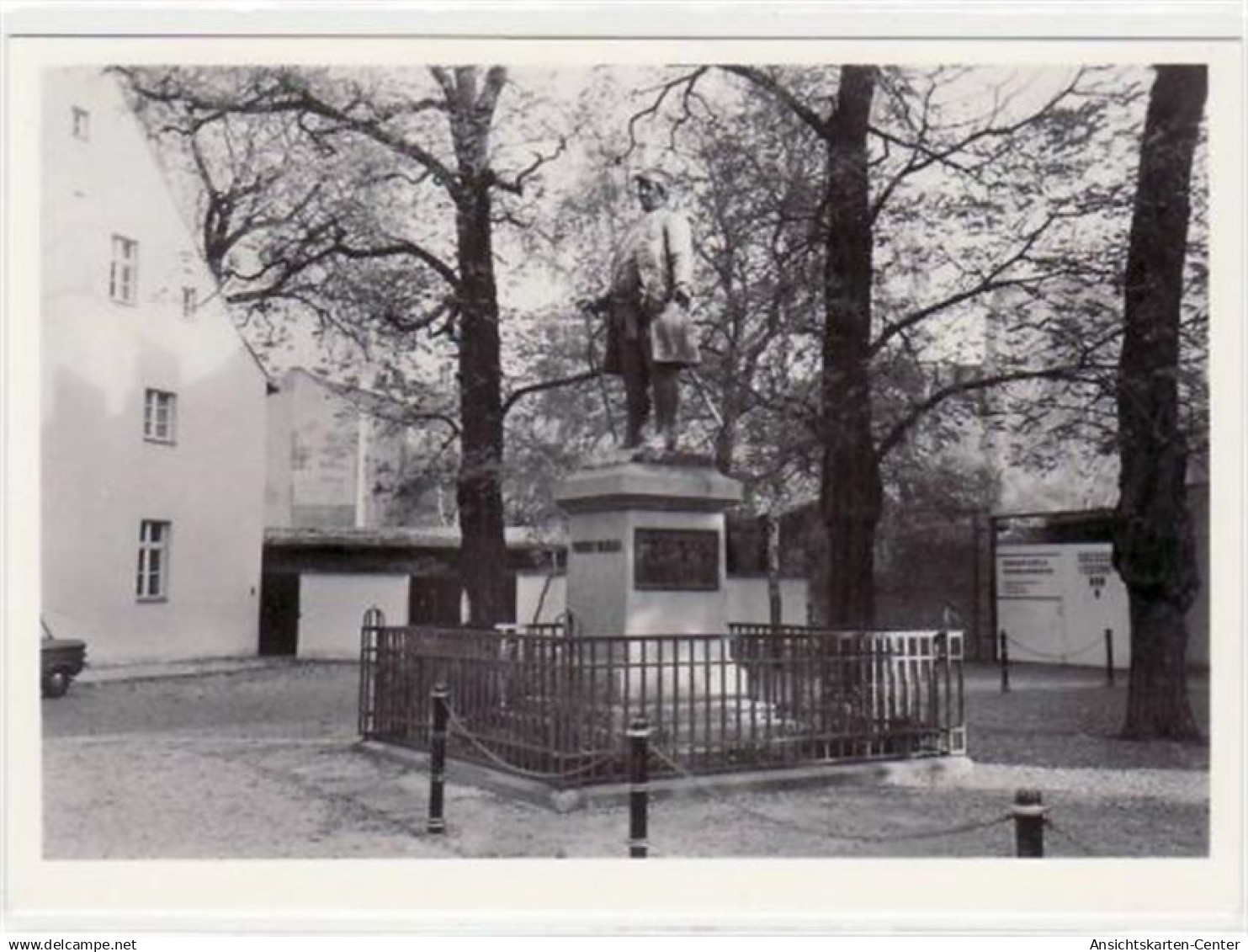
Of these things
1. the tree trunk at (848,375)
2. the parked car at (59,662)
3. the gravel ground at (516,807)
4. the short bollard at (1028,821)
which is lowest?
the gravel ground at (516,807)

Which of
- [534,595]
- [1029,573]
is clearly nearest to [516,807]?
[1029,573]

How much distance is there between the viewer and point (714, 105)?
15156 millimetres

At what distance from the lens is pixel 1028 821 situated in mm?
5891

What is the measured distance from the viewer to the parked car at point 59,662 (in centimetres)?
1462

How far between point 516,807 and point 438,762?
2.32ft

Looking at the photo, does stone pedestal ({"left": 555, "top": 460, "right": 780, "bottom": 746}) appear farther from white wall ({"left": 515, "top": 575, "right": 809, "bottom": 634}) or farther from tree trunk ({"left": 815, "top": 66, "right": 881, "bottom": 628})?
white wall ({"left": 515, "top": 575, "right": 809, "bottom": 634})

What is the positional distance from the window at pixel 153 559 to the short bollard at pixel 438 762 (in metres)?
12.8

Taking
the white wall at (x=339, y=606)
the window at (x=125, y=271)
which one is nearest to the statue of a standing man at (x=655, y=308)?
the window at (x=125, y=271)

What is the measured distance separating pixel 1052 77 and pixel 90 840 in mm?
8891

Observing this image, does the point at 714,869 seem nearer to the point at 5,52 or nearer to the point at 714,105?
the point at 5,52

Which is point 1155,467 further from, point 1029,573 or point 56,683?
point 1029,573

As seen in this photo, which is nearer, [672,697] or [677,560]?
[672,697]

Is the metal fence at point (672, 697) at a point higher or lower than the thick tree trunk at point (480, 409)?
lower

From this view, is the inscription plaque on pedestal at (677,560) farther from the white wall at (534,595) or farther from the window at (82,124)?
the white wall at (534,595)
